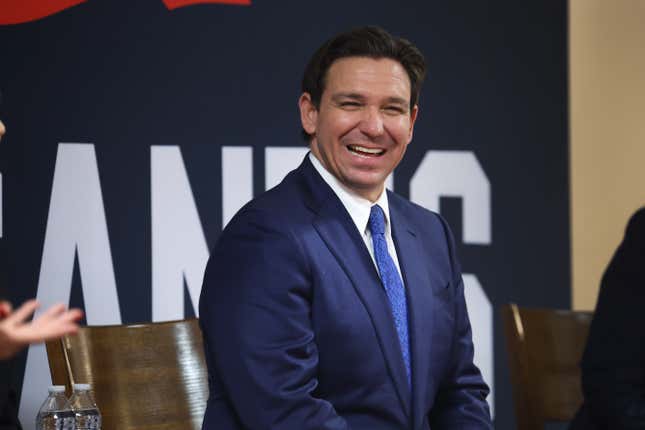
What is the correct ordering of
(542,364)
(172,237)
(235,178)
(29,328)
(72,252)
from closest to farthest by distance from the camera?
(29,328) < (542,364) < (72,252) < (172,237) < (235,178)

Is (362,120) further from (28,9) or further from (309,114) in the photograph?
(28,9)

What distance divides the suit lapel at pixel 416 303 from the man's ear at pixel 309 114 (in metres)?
0.26

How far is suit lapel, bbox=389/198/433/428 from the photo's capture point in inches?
79.4

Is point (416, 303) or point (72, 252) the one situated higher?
point (416, 303)

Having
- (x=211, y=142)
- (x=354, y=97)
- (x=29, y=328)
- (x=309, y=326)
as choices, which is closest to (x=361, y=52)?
(x=354, y=97)

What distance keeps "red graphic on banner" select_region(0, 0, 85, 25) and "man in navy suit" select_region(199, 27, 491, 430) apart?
1.51 m

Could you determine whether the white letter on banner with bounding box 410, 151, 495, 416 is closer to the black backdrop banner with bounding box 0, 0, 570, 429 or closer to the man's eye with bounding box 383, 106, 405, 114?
the black backdrop banner with bounding box 0, 0, 570, 429

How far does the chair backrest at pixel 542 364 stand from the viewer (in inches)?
105

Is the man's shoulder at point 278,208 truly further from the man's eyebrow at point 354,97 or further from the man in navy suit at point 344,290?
the man's eyebrow at point 354,97

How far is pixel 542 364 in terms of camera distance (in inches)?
107

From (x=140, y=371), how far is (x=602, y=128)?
2.68m

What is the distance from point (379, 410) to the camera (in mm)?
1964

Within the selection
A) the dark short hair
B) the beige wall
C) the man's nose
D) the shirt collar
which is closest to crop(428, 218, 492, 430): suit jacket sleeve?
the shirt collar

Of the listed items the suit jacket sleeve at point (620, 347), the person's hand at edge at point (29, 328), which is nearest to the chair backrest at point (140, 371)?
the suit jacket sleeve at point (620, 347)
